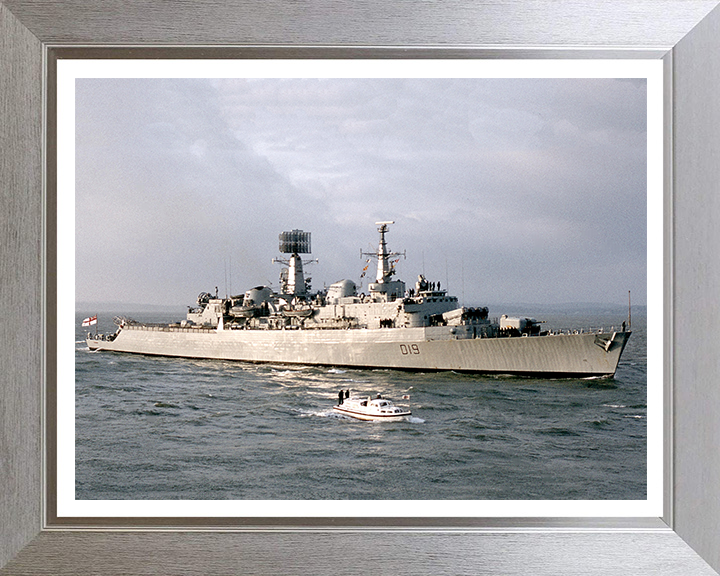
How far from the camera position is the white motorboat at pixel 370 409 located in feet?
8.79

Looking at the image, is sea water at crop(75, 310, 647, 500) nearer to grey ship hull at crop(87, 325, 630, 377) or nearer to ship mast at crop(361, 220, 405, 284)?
grey ship hull at crop(87, 325, 630, 377)

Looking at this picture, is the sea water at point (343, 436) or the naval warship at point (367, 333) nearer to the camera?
the sea water at point (343, 436)

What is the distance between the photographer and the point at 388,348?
316 cm

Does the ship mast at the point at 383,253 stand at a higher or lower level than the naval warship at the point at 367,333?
higher

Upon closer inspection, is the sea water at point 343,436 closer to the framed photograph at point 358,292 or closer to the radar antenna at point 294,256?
the framed photograph at point 358,292

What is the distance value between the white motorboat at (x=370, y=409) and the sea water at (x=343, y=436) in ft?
0.14

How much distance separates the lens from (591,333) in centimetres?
283

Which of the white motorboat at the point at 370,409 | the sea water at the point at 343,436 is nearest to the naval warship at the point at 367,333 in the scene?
the sea water at the point at 343,436

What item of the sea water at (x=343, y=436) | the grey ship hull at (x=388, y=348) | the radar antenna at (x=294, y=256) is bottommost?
the sea water at (x=343, y=436)

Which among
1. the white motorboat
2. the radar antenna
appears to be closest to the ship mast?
the radar antenna

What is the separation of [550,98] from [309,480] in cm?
210

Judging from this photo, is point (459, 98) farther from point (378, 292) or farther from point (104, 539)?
point (104, 539)

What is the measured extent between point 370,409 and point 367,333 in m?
0.61

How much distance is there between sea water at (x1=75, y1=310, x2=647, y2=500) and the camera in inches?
87.2
